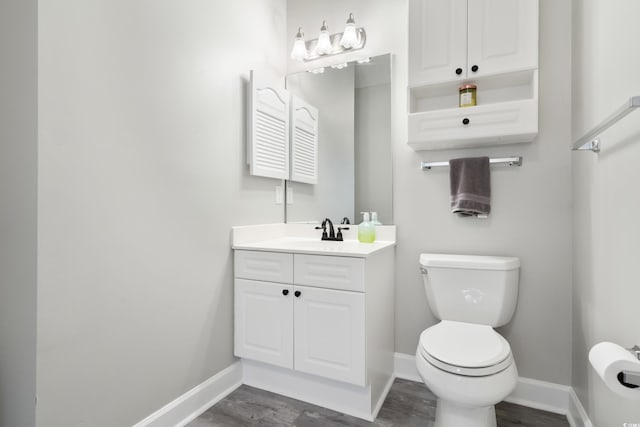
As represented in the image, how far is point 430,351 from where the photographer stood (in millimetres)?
1387

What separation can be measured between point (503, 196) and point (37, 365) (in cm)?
216

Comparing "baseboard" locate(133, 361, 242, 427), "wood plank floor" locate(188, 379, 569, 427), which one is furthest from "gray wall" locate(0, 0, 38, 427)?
"wood plank floor" locate(188, 379, 569, 427)

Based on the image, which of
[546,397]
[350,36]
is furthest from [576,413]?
[350,36]

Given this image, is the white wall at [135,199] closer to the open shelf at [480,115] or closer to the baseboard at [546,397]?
the open shelf at [480,115]

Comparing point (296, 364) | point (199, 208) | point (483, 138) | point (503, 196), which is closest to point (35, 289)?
point (199, 208)

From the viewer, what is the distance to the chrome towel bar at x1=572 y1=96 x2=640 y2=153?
84 cm

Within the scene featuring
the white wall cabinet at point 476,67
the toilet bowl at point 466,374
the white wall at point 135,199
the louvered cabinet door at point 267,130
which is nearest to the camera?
the white wall at point 135,199

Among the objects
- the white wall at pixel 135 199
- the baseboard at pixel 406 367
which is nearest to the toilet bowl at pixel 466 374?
the baseboard at pixel 406 367

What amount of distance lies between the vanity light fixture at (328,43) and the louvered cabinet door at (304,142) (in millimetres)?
303

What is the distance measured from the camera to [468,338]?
4.91 feet

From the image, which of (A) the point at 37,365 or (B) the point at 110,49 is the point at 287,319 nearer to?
(A) the point at 37,365

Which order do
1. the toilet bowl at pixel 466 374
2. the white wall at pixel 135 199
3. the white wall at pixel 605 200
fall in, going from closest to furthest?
the white wall at pixel 605 200
the white wall at pixel 135 199
the toilet bowl at pixel 466 374

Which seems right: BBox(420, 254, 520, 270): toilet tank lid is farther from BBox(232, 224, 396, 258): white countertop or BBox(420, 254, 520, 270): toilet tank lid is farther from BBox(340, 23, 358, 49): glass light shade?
BBox(340, 23, 358, 49): glass light shade

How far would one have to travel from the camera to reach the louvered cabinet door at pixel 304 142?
7.72 feet
